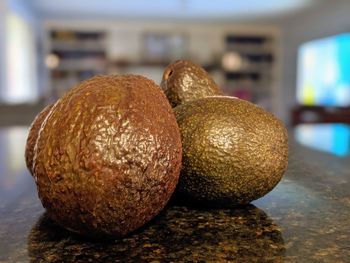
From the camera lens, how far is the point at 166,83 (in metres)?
0.55

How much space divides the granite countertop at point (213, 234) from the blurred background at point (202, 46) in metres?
4.46

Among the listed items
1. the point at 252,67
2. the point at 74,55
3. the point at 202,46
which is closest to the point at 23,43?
the point at 74,55

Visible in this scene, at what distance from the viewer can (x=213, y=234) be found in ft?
1.26

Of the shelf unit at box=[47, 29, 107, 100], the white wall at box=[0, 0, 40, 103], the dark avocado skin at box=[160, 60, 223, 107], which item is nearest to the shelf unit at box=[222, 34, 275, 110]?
the shelf unit at box=[47, 29, 107, 100]

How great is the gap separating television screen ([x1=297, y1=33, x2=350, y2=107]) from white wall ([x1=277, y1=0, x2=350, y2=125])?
17 centimetres

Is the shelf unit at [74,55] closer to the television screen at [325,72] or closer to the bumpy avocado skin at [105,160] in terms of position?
the television screen at [325,72]

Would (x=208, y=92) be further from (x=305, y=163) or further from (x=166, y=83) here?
(x=305, y=163)

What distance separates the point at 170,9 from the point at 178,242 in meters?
5.69

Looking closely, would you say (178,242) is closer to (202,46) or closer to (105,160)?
(105,160)

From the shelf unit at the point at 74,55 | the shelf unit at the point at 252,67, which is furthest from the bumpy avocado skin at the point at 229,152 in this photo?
the shelf unit at the point at 252,67

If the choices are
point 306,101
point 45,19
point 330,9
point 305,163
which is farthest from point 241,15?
point 305,163

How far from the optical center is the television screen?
5.12 metres

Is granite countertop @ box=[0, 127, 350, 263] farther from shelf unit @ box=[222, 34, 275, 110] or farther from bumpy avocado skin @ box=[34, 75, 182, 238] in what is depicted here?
shelf unit @ box=[222, 34, 275, 110]

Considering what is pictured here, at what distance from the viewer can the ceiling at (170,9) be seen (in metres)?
5.27
